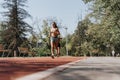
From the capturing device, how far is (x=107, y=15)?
55.7m

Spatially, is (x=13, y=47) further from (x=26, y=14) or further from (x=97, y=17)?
(x=97, y=17)

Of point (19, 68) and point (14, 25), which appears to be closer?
point (19, 68)

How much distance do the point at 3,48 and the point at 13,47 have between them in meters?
5.24

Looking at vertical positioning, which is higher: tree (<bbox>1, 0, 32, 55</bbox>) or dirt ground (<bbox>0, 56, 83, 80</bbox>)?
tree (<bbox>1, 0, 32, 55</bbox>)

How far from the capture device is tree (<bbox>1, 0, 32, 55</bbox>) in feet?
297

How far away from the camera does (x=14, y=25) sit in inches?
3612

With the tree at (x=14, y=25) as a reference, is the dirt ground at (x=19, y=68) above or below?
below

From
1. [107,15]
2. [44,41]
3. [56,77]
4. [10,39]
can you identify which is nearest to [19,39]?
[10,39]

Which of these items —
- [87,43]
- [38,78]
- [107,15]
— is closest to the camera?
[38,78]

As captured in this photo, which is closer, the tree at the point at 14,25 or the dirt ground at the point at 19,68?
the dirt ground at the point at 19,68

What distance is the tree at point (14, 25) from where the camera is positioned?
297 ft

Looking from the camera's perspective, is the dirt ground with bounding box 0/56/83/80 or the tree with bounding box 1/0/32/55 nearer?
the dirt ground with bounding box 0/56/83/80

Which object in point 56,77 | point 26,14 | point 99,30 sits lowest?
point 56,77

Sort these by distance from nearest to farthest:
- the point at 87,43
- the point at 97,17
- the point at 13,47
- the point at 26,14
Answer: the point at 97,17, the point at 13,47, the point at 26,14, the point at 87,43
